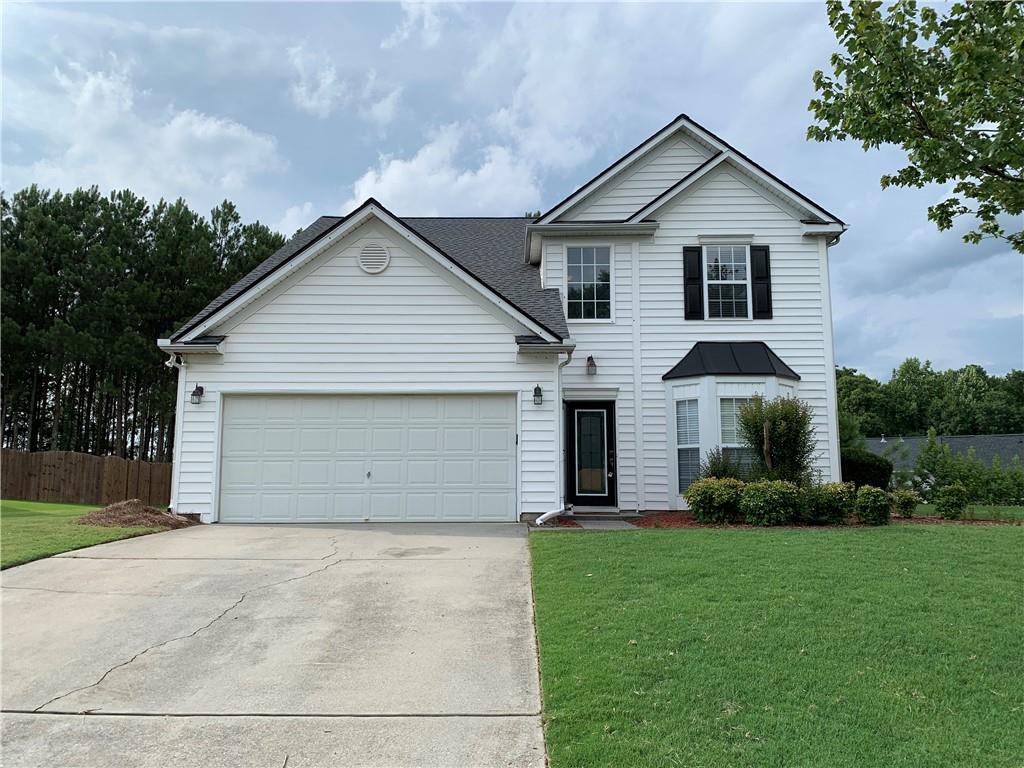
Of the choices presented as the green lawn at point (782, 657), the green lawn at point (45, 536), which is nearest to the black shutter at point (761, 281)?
the green lawn at point (782, 657)

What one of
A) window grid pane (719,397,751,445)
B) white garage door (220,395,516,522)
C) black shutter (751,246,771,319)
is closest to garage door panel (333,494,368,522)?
white garage door (220,395,516,522)

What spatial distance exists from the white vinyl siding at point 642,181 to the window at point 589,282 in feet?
2.91

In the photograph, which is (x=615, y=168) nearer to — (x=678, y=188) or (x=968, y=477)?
(x=678, y=188)

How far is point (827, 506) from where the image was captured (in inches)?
436

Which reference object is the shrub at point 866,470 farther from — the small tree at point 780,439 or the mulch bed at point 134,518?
the mulch bed at point 134,518

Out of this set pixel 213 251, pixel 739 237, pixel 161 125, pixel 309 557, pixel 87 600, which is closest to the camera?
pixel 87 600

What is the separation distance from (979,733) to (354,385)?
34.2 feet

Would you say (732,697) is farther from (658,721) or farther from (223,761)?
(223,761)

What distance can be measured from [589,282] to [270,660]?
11.5m

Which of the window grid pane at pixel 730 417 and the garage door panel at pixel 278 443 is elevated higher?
the window grid pane at pixel 730 417

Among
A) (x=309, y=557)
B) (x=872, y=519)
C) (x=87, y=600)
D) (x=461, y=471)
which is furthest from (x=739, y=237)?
(x=87, y=600)

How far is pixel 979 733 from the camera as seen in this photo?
12.7 ft

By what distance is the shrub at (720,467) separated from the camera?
1234 cm

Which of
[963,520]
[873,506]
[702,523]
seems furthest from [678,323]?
[963,520]
